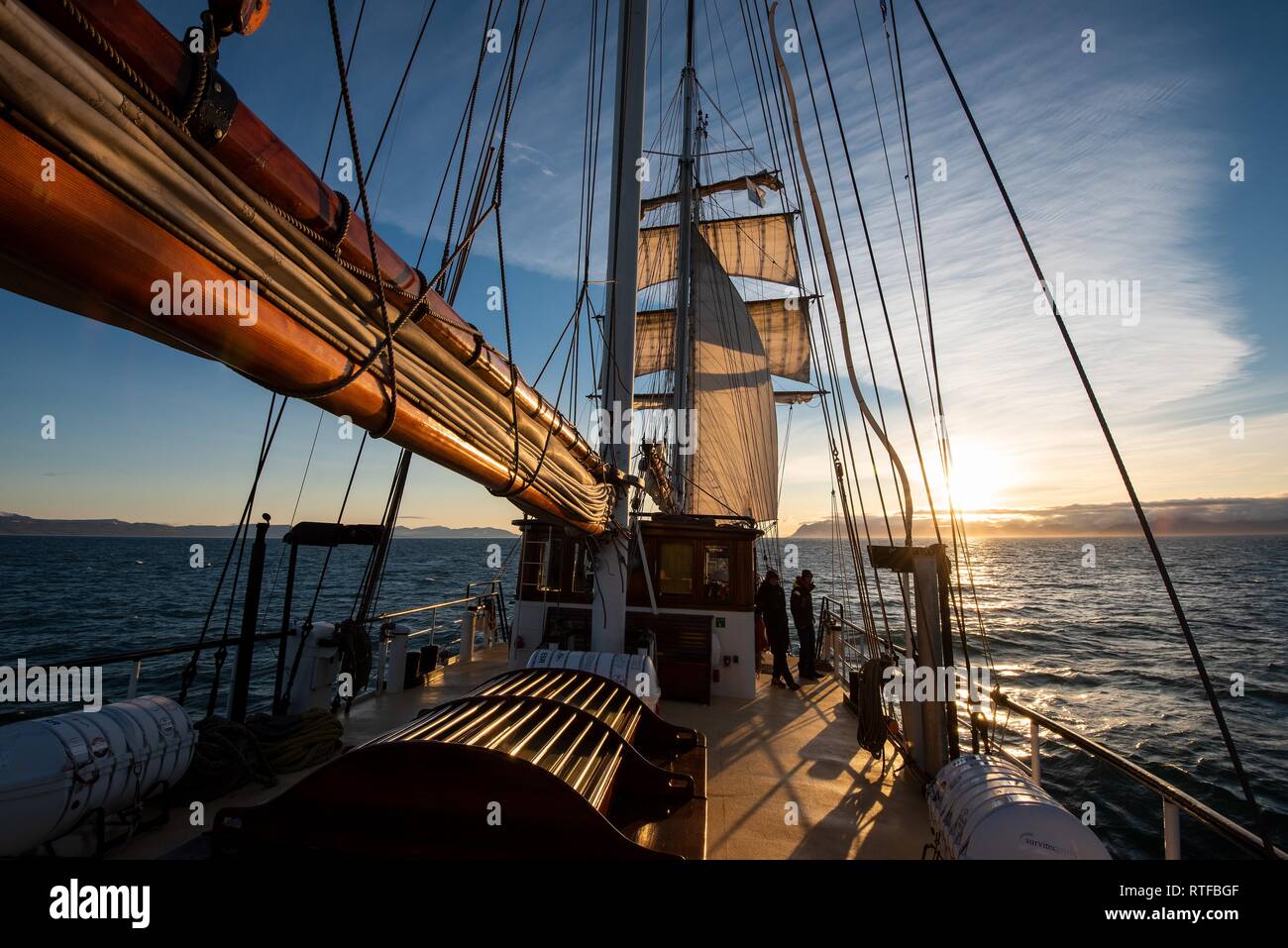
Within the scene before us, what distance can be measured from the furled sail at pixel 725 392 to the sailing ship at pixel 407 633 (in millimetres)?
18961

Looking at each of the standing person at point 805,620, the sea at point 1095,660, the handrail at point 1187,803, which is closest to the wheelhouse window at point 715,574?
the standing person at point 805,620

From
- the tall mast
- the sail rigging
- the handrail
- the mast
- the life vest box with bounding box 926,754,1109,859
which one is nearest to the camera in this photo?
the sail rigging

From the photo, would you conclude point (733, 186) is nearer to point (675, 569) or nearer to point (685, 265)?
point (685, 265)

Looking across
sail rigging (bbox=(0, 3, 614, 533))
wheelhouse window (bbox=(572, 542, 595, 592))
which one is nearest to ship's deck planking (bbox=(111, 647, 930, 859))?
wheelhouse window (bbox=(572, 542, 595, 592))

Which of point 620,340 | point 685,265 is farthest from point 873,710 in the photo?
point 685,265

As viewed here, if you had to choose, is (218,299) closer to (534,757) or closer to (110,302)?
(110,302)

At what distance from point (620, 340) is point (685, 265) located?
56.1 ft

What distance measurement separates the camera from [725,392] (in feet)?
97.3

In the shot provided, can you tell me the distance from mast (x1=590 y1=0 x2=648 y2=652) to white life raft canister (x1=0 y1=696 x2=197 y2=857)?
405 centimetres

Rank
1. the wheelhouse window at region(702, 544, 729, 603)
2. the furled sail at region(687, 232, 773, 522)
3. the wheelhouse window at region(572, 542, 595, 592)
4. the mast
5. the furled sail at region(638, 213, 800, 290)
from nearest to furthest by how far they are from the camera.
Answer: the mast → the wheelhouse window at region(702, 544, 729, 603) → the wheelhouse window at region(572, 542, 595, 592) → the furled sail at region(687, 232, 773, 522) → the furled sail at region(638, 213, 800, 290)

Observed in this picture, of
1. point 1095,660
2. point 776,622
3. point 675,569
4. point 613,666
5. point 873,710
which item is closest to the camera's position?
point 613,666

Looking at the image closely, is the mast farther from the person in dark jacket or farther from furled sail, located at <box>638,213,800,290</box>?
furled sail, located at <box>638,213,800,290</box>

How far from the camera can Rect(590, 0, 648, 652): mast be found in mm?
7238
